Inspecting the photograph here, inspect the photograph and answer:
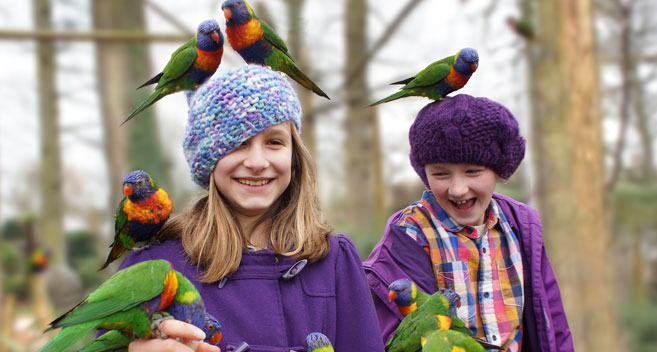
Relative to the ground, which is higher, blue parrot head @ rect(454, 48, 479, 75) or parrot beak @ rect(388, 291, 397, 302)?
blue parrot head @ rect(454, 48, 479, 75)

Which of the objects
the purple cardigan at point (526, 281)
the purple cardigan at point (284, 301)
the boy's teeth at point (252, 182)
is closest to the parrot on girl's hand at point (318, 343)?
the purple cardigan at point (284, 301)

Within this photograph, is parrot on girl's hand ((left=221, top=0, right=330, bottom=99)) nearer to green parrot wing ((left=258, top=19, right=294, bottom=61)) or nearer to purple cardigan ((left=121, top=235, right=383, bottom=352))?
green parrot wing ((left=258, top=19, right=294, bottom=61))

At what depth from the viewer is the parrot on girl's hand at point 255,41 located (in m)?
1.49

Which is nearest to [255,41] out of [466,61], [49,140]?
[466,61]

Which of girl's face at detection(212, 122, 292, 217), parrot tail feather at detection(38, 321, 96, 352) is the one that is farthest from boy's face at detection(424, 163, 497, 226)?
parrot tail feather at detection(38, 321, 96, 352)

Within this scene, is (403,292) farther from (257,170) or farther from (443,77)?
(443,77)

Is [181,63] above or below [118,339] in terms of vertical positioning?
above

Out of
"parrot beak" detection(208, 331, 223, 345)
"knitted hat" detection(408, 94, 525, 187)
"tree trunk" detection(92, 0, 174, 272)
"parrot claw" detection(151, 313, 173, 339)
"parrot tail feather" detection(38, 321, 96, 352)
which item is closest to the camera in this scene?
"parrot tail feather" detection(38, 321, 96, 352)

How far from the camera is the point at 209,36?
4.73ft

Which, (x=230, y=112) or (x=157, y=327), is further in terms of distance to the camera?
(x=230, y=112)

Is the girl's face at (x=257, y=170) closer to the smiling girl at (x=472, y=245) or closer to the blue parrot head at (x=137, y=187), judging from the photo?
the blue parrot head at (x=137, y=187)

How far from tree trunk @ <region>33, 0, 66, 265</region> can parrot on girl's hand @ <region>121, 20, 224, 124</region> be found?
313 inches

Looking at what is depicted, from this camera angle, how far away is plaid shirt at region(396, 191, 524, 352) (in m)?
1.72

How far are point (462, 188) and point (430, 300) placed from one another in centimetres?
38
